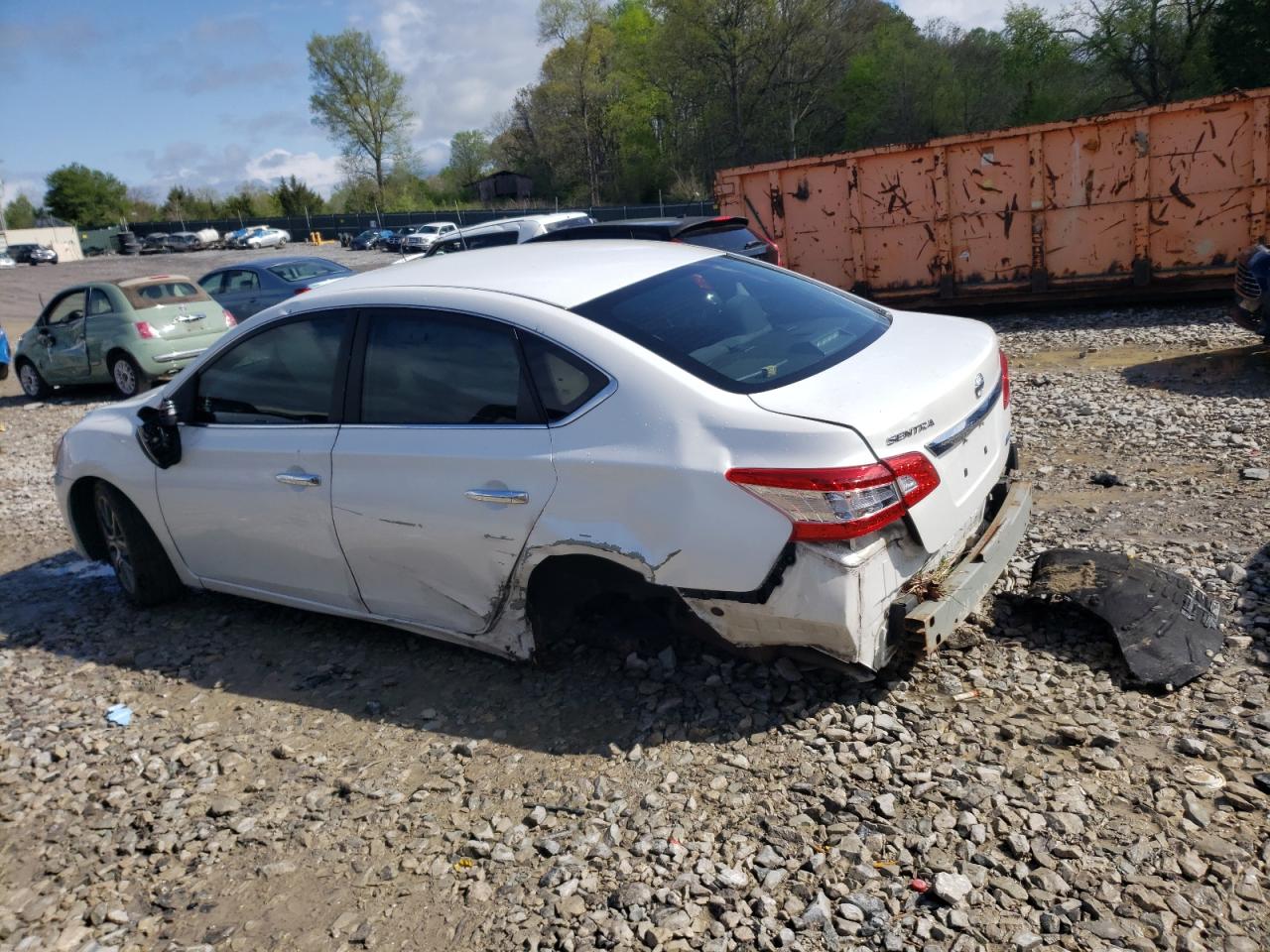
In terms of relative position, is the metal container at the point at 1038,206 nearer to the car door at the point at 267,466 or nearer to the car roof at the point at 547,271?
the car roof at the point at 547,271

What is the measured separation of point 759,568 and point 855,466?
450 millimetres

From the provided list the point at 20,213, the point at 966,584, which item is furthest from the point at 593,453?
the point at 20,213

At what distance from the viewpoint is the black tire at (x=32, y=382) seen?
1409 centimetres

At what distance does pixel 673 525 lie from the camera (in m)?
3.25

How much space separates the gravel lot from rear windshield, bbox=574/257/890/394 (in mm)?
1198

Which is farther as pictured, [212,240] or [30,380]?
[212,240]

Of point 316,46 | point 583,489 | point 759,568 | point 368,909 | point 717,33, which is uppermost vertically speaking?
point 316,46

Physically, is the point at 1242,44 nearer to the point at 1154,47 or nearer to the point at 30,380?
the point at 1154,47

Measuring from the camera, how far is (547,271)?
4.05 m

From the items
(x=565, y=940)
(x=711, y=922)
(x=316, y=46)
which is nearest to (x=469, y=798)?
(x=565, y=940)

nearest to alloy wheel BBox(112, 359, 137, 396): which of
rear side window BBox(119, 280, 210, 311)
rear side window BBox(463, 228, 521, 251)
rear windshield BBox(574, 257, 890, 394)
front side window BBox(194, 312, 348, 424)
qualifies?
rear side window BBox(119, 280, 210, 311)

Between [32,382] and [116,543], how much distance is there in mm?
10895

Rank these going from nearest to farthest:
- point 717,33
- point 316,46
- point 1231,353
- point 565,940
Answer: point 565,940 → point 1231,353 → point 717,33 → point 316,46

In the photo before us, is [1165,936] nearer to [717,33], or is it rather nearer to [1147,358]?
[1147,358]
